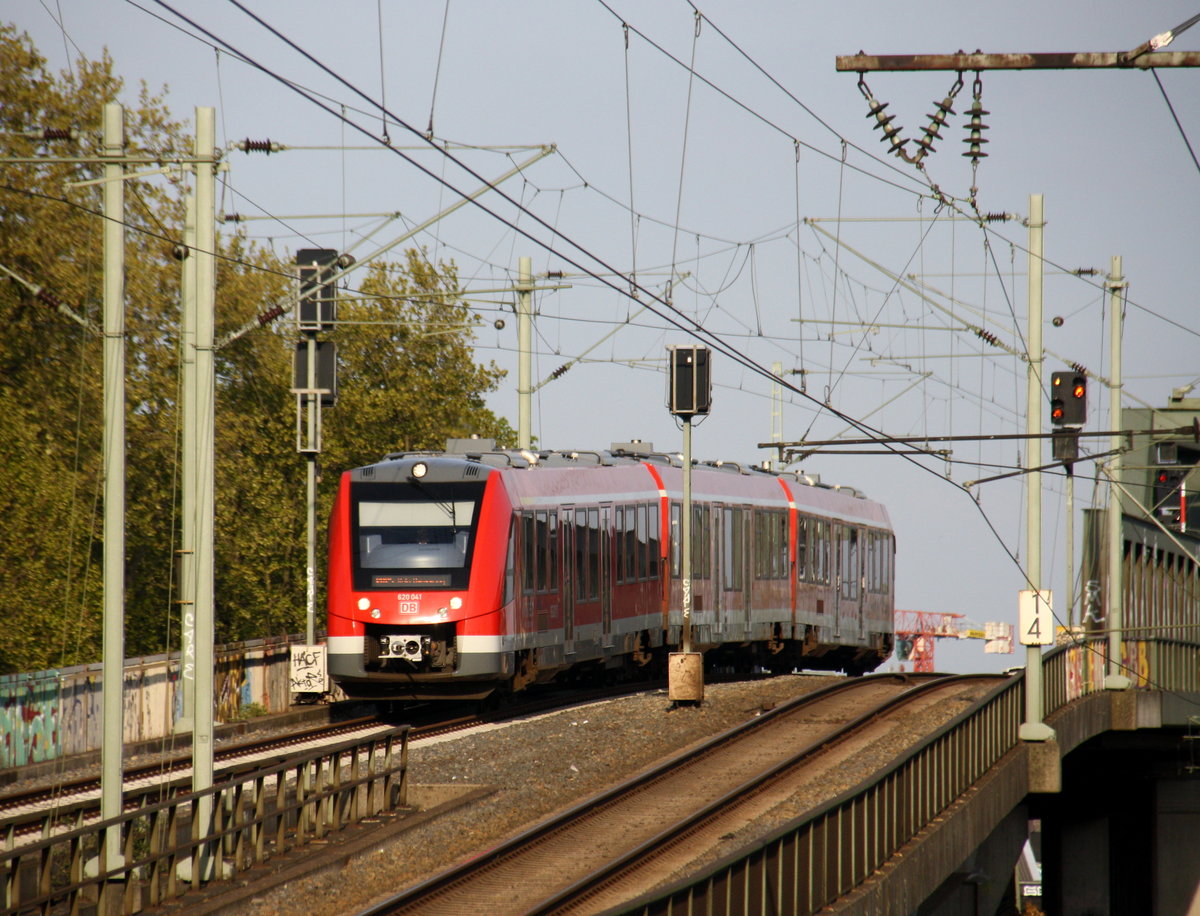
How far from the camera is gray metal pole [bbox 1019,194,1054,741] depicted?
985 inches

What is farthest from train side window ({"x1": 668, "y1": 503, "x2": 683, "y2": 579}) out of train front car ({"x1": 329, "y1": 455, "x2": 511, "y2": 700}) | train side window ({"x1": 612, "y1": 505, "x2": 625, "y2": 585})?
train front car ({"x1": 329, "y1": 455, "x2": 511, "y2": 700})

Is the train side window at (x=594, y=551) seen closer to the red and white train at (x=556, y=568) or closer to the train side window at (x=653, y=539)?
the red and white train at (x=556, y=568)

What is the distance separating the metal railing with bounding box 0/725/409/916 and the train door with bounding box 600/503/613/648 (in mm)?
9980

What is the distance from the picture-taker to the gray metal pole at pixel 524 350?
34000mm

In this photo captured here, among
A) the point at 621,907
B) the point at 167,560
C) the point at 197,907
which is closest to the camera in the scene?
the point at 621,907

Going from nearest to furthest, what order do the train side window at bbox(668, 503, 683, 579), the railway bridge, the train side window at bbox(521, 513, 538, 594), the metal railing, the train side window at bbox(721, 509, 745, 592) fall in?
the metal railing, the railway bridge, the train side window at bbox(521, 513, 538, 594), the train side window at bbox(668, 503, 683, 579), the train side window at bbox(721, 509, 745, 592)

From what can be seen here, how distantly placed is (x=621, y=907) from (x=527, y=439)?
25.2 metres

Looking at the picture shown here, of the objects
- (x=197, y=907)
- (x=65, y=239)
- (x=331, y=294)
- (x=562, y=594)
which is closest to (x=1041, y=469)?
(x=562, y=594)

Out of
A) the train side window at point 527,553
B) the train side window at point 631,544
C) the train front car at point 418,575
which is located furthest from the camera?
the train side window at point 631,544

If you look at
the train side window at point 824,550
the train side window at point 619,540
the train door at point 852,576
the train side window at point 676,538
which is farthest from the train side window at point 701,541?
the train door at point 852,576

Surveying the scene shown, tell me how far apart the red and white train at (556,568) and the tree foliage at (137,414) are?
542 centimetres

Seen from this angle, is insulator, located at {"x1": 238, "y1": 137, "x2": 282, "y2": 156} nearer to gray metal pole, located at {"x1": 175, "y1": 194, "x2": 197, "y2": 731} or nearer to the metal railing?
gray metal pole, located at {"x1": 175, "y1": 194, "x2": 197, "y2": 731}

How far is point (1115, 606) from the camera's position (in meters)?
36.7

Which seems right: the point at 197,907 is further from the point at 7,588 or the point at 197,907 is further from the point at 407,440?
the point at 407,440
